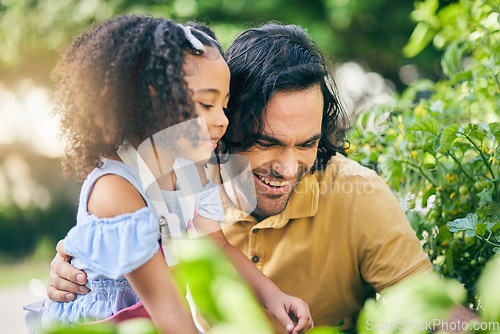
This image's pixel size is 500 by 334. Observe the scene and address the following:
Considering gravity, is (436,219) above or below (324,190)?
below

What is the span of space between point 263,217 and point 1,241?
6929 millimetres

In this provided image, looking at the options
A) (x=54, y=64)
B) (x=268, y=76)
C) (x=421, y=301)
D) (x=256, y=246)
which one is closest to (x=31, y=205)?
(x=54, y=64)

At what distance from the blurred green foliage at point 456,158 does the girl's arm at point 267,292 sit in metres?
0.49

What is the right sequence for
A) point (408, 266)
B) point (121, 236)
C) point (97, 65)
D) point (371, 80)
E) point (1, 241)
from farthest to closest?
1. point (371, 80)
2. point (1, 241)
3. point (408, 266)
4. point (97, 65)
5. point (121, 236)

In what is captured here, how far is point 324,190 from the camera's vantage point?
1.85 metres

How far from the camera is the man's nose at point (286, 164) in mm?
1621

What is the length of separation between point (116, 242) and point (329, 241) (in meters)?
0.90

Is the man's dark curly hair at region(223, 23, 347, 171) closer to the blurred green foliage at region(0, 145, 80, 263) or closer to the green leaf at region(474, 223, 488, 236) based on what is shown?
the green leaf at region(474, 223, 488, 236)

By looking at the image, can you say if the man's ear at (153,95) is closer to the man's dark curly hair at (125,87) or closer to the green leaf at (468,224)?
the man's dark curly hair at (125,87)

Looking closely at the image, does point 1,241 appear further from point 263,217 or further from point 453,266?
point 453,266

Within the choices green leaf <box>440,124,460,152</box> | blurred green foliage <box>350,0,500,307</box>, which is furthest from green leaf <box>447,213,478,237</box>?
green leaf <box>440,124,460,152</box>

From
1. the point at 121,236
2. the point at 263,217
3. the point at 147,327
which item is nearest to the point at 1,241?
the point at 263,217

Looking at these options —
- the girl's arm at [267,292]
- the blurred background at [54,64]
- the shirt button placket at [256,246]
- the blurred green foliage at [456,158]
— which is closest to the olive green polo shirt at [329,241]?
the shirt button placket at [256,246]

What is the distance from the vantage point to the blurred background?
650 centimetres
